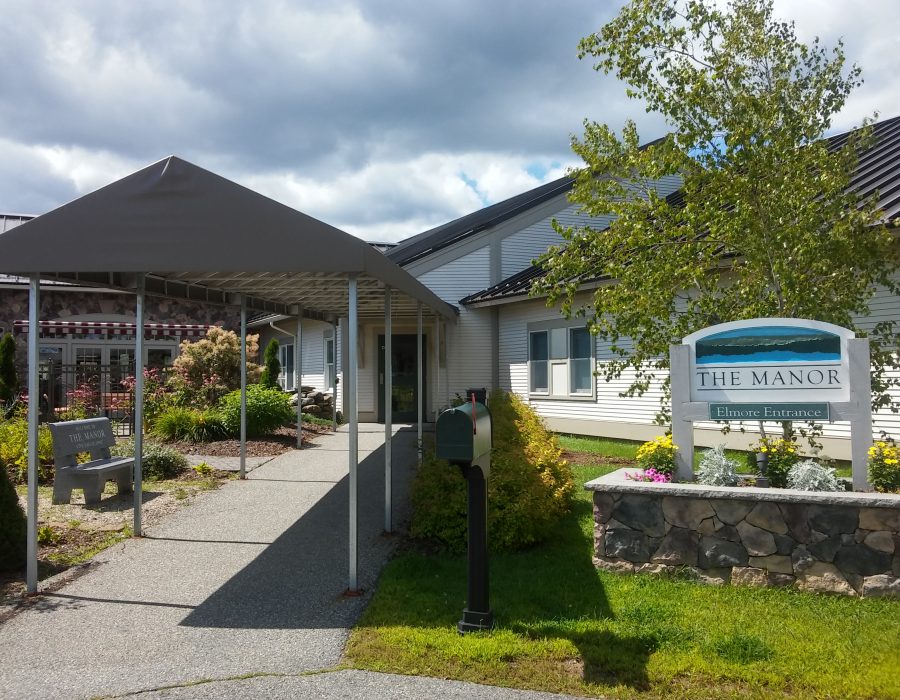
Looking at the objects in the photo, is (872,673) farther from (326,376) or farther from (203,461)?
(326,376)

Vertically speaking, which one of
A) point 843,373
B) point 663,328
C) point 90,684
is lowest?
point 90,684

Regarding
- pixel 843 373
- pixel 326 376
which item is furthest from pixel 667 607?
pixel 326 376

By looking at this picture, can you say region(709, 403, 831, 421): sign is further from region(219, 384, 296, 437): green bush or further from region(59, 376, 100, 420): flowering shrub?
region(59, 376, 100, 420): flowering shrub

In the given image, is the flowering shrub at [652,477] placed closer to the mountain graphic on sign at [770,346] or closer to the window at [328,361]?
the mountain graphic on sign at [770,346]

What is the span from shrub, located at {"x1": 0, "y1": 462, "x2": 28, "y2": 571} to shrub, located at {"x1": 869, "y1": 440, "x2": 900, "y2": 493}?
6516 millimetres

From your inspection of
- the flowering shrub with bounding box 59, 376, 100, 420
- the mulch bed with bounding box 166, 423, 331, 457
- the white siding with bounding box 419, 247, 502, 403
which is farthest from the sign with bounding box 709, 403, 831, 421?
the flowering shrub with bounding box 59, 376, 100, 420

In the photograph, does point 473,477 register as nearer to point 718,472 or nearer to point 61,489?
point 718,472

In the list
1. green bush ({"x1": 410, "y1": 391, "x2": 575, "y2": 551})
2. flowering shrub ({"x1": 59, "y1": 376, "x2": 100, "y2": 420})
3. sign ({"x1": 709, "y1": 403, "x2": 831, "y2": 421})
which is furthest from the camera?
flowering shrub ({"x1": 59, "y1": 376, "x2": 100, "y2": 420})

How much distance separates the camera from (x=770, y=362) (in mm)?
5500

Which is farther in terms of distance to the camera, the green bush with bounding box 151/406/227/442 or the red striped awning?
the red striped awning

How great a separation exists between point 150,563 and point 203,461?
206 inches

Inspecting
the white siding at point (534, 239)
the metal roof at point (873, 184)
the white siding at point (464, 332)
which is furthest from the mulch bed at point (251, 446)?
the white siding at point (534, 239)

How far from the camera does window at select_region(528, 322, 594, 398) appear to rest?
557 inches

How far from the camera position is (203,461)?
35.7 feet
